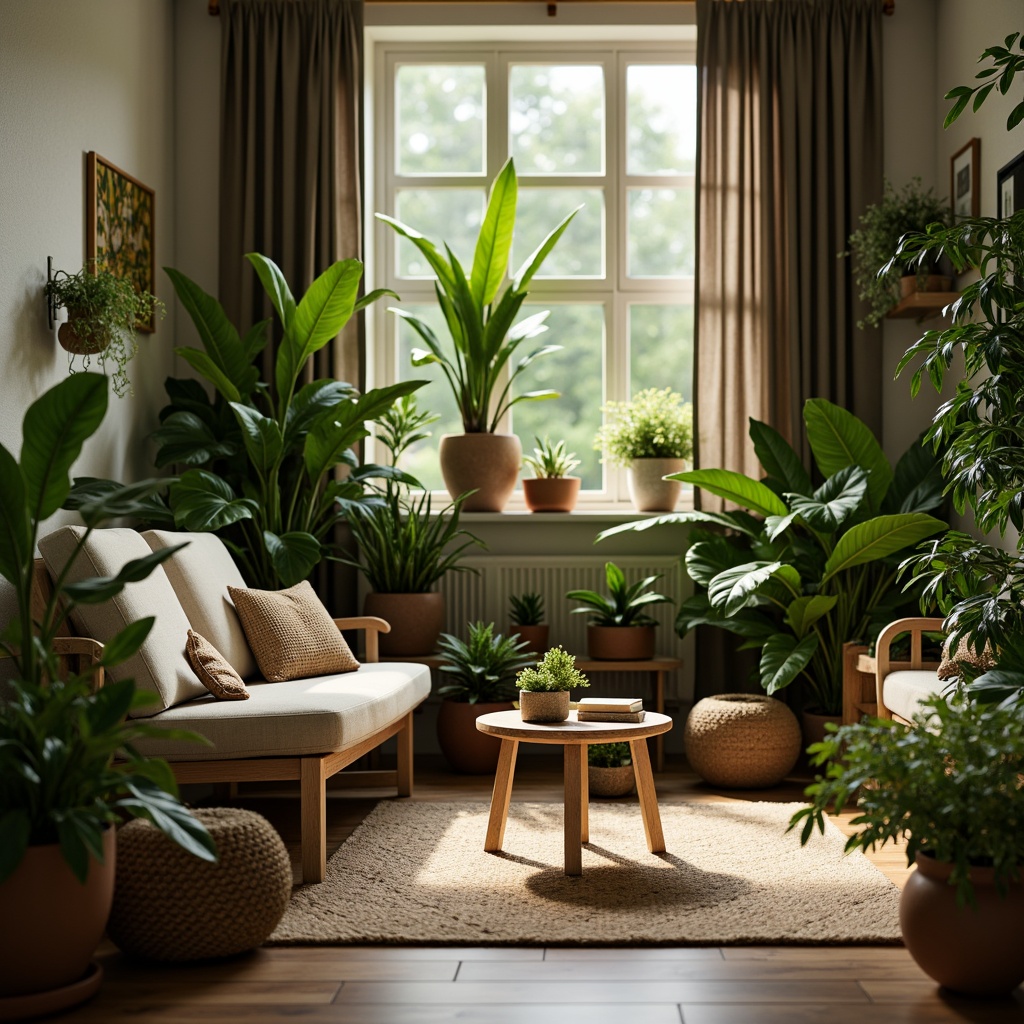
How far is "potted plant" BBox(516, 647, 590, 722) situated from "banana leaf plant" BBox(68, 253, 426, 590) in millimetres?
1175

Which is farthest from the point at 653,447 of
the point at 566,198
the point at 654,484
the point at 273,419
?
the point at 273,419

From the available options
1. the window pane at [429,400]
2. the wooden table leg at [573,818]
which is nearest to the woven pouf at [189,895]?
the wooden table leg at [573,818]

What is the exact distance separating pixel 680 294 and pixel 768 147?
73 cm

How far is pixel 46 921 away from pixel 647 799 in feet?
5.48

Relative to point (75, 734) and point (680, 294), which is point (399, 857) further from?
point (680, 294)

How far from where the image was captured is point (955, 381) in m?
4.62

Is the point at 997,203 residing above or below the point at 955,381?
above

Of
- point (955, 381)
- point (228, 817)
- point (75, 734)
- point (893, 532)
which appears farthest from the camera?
point (955, 381)

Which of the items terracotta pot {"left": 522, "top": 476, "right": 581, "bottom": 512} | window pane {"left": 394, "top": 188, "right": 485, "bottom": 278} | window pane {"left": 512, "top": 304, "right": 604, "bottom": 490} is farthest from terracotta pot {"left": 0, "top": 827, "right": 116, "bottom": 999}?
window pane {"left": 394, "top": 188, "right": 485, "bottom": 278}

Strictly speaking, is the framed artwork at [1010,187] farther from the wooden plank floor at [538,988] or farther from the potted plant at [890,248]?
the wooden plank floor at [538,988]

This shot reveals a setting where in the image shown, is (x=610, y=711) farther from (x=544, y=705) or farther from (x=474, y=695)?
(x=474, y=695)

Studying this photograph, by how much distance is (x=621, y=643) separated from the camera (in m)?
4.54

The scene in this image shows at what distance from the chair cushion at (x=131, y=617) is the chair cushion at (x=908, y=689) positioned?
2.04 m

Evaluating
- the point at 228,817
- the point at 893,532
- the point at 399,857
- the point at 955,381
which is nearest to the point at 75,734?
the point at 228,817
